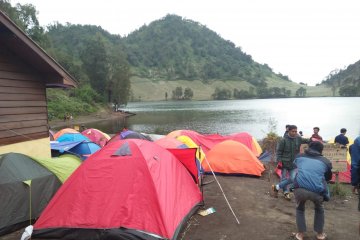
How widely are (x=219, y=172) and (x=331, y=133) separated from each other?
30350 millimetres

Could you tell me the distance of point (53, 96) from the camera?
175ft

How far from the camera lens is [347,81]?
168 m

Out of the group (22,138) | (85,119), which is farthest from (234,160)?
(85,119)

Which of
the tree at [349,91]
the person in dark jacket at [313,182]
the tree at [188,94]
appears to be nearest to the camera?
the person in dark jacket at [313,182]

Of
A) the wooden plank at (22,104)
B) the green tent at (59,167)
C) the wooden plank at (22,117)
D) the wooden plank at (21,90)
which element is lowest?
the green tent at (59,167)

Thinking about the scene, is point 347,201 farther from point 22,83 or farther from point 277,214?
point 22,83

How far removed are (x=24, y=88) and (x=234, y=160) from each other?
7098 millimetres

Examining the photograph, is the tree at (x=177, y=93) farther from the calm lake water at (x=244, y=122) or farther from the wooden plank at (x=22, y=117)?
the wooden plank at (x=22, y=117)

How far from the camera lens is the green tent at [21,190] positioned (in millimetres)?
6480

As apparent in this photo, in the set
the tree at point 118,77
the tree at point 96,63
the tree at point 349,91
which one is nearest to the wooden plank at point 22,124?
the tree at point 118,77

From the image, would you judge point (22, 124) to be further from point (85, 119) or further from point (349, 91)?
point (349, 91)

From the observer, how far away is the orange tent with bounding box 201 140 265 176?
36.6ft

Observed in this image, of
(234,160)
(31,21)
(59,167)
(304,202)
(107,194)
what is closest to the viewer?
(304,202)

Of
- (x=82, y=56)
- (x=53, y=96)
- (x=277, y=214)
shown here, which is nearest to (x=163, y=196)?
(x=277, y=214)
